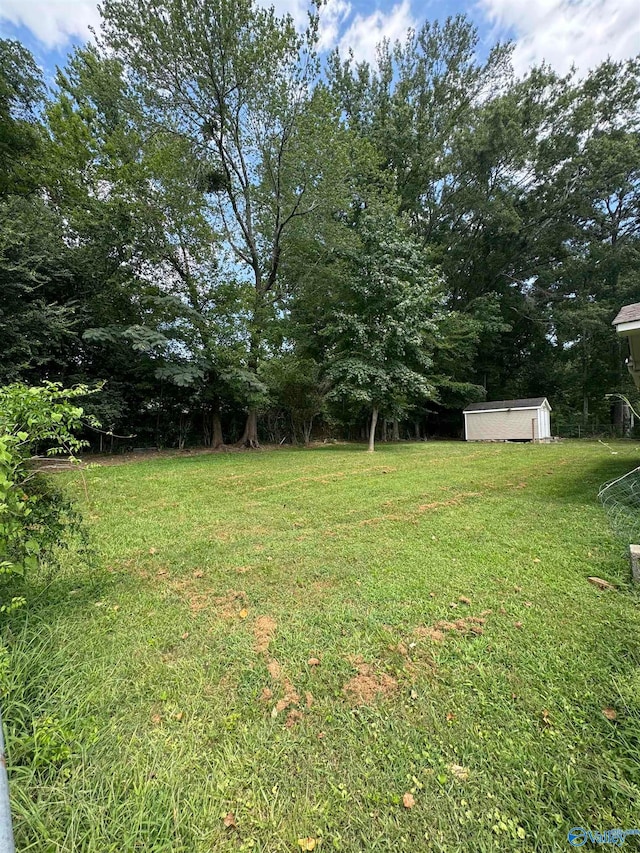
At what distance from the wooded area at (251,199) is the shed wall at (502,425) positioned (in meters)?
1.86

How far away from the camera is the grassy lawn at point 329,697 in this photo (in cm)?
115

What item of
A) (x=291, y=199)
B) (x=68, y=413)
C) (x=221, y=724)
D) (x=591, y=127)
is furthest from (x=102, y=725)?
(x=591, y=127)

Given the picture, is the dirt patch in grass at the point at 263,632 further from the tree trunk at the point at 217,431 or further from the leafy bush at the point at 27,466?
the tree trunk at the point at 217,431

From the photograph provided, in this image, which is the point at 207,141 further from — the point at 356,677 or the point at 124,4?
the point at 356,677

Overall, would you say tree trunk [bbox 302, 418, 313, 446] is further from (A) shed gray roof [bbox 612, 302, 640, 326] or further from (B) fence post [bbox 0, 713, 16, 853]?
(B) fence post [bbox 0, 713, 16, 853]

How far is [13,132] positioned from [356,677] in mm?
15189

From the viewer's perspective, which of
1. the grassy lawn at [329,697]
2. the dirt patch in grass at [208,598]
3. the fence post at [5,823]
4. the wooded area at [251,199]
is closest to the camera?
the fence post at [5,823]

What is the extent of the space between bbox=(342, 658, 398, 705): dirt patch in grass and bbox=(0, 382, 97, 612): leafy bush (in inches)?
61.5

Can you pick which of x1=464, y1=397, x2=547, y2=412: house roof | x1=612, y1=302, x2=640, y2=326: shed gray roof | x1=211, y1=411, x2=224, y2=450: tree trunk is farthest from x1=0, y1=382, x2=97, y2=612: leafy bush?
x1=464, y1=397, x2=547, y2=412: house roof

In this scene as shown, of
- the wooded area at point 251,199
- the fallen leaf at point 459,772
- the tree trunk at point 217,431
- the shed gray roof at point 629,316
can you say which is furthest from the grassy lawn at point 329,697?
the tree trunk at point 217,431

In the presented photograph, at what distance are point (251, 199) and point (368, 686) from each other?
1390 centimetres

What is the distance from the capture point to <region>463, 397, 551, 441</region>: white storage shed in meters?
17.0

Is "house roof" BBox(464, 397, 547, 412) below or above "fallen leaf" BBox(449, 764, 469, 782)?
above

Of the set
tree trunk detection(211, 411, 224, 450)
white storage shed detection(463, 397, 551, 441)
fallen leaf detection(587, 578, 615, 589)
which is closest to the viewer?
fallen leaf detection(587, 578, 615, 589)
